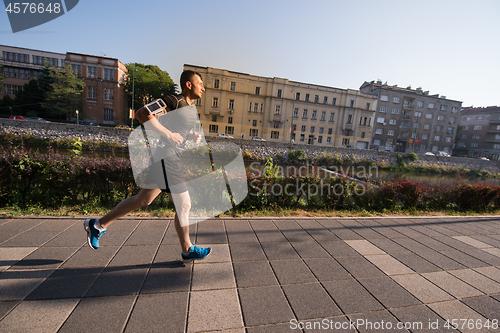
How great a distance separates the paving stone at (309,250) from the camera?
122 inches

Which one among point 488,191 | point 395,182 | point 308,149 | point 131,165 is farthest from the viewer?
point 308,149

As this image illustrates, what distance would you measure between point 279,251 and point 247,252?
0.46 metres

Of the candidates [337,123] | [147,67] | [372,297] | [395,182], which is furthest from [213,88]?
[372,297]

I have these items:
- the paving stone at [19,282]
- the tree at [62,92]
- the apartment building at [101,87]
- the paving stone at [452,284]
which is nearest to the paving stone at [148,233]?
the paving stone at [19,282]

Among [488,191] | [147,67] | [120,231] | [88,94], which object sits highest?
[147,67]

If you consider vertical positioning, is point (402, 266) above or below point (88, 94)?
below

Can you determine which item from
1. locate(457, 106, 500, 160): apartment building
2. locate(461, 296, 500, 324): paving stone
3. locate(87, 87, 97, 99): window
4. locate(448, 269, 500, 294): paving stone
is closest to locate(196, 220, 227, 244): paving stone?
locate(461, 296, 500, 324): paving stone

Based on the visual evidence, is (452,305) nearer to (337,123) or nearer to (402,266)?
(402,266)

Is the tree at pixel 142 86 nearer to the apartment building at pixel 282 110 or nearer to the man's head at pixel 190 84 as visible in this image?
the apartment building at pixel 282 110

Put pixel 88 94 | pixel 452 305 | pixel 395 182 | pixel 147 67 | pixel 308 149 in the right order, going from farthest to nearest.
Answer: pixel 147 67, pixel 88 94, pixel 308 149, pixel 395 182, pixel 452 305

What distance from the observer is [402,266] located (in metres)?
3.01

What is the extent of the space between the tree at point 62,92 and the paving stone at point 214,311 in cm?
5172

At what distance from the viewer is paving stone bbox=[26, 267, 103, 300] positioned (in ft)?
6.60

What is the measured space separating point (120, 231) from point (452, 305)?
4.17 metres
